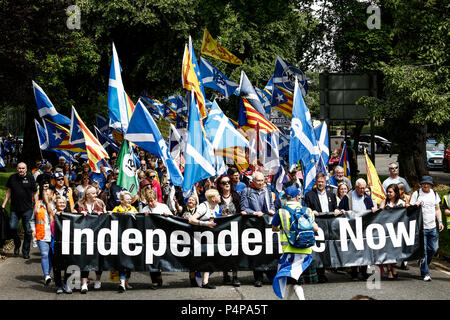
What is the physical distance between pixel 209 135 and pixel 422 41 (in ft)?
19.2

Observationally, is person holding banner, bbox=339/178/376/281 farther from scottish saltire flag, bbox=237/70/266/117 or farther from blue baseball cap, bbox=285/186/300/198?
scottish saltire flag, bbox=237/70/266/117

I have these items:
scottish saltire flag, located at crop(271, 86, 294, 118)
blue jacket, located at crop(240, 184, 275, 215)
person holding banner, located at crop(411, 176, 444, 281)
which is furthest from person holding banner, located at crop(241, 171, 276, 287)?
scottish saltire flag, located at crop(271, 86, 294, 118)

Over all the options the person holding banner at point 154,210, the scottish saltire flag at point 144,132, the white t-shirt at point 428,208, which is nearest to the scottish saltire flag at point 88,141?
the scottish saltire flag at point 144,132

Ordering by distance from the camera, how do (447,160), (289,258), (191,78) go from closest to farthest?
1. (289,258)
2. (191,78)
3. (447,160)

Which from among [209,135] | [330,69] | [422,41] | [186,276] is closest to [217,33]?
[330,69]

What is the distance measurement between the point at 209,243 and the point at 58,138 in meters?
6.52

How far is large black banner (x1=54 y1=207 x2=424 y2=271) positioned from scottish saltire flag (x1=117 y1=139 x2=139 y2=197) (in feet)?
6.01

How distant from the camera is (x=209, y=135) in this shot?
13000 mm

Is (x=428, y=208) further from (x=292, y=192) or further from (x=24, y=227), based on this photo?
(x=24, y=227)

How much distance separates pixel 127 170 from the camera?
12516 millimetres

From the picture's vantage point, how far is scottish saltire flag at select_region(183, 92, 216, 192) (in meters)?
11.4

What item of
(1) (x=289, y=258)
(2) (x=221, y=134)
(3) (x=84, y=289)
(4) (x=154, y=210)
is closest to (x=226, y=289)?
(4) (x=154, y=210)

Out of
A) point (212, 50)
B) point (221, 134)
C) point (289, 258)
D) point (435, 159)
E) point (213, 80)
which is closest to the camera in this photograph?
point (289, 258)

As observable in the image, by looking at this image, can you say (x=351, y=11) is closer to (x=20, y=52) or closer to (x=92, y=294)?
(x=20, y=52)
